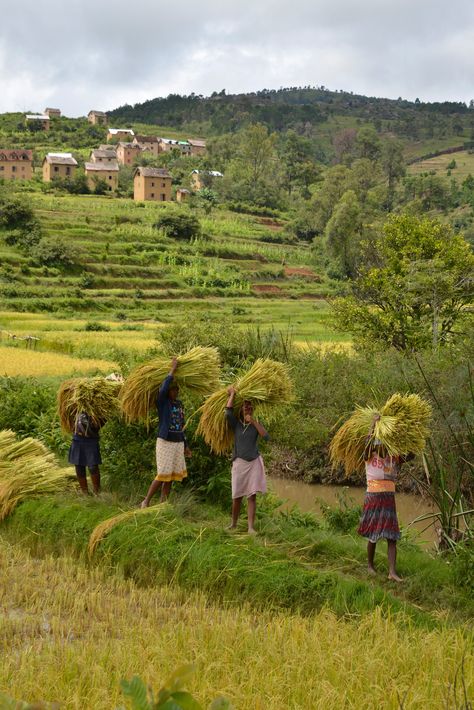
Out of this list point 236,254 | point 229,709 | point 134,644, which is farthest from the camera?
point 236,254

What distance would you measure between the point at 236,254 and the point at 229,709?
199 ft

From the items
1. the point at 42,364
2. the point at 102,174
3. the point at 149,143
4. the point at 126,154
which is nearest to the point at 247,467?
the point at 42,364

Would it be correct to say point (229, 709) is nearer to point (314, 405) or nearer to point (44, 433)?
→ point (44, 433)

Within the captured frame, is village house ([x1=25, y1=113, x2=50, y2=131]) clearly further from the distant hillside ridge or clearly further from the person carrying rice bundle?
the person carrying rice bundle

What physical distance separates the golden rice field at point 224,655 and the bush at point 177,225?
185ft

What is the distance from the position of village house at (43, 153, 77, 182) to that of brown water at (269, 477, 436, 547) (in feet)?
233

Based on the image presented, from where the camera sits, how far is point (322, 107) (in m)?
195

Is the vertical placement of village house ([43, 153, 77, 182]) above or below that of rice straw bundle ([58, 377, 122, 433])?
above

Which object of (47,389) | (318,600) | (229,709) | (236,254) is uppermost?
(236,254)

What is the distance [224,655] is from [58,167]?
83.1 m

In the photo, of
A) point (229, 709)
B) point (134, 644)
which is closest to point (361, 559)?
point (134, 644)

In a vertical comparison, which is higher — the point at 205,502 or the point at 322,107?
the point at 322,107

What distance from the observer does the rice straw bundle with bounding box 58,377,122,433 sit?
965 cm

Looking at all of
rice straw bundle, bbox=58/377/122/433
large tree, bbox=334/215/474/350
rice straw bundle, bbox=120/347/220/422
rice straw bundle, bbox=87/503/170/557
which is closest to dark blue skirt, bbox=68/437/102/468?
rice straw bundle, bbox=58/377/122/433
